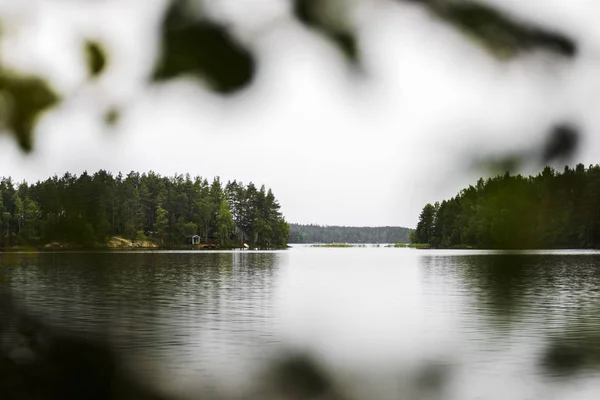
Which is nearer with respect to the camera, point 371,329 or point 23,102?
point 23,102

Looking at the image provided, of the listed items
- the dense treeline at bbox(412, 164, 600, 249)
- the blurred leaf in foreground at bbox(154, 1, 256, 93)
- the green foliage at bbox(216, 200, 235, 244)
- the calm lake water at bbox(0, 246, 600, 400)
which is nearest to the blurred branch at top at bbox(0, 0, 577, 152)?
the blurred leaf in foreground at bbox(154, 1, 256, 93)

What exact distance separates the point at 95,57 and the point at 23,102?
167 millimetres

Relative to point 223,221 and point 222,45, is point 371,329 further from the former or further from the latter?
point 222,45

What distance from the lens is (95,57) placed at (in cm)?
120

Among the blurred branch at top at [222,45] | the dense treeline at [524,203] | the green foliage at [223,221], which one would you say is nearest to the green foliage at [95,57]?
the blurred branch at top at [222,45]

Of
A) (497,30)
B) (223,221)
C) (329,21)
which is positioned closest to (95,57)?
(329,21)

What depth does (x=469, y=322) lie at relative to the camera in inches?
745

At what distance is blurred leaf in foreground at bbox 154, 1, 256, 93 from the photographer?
3.78 ft

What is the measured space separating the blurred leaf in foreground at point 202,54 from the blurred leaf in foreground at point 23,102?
0.22 m

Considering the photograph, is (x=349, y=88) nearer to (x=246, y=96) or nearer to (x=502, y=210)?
(x=246, y=96)

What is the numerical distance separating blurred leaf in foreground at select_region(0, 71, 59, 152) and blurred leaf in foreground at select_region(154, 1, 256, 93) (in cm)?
22

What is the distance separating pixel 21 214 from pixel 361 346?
1240 cm

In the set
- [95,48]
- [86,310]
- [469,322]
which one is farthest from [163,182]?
[86,310]

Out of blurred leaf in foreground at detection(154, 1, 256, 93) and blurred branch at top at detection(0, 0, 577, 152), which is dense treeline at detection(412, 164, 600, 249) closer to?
blurred branch at top at detection(0, 0, 577, 152)
